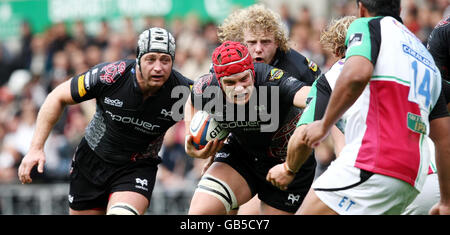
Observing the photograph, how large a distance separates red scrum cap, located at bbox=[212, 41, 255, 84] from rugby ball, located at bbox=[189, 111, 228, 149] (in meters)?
0.42

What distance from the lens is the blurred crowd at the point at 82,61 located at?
1125 cm

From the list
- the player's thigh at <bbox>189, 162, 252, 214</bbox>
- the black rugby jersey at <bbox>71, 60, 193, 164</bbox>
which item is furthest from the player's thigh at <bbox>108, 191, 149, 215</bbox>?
the player's thigh at <bbox>189, 162, 252, 214</bbox>

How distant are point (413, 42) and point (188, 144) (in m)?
2.32

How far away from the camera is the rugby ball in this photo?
5.83m

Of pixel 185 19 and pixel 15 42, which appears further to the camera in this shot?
pixel 15 42

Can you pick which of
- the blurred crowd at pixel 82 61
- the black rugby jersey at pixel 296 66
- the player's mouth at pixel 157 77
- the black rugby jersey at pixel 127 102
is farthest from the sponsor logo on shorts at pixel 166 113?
the blurred crowd at pixel 82 61

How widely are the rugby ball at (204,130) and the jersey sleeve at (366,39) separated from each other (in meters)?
2.06

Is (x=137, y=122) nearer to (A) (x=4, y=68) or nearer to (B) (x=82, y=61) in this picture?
(B) (x=82, y=61)

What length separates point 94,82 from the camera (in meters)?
6.43

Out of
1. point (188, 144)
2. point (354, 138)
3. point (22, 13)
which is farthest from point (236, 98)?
point (22, 13)

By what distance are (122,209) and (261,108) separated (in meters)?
1.59
